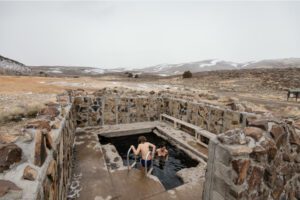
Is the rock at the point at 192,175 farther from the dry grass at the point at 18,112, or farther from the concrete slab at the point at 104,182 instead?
the dry grass at the point at 18,112

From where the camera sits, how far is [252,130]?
277 centimetres

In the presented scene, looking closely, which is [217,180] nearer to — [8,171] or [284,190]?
[284,190]

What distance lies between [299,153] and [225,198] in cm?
176

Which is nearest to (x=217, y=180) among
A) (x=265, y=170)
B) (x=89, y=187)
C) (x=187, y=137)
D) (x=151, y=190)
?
(x=265, y=170)

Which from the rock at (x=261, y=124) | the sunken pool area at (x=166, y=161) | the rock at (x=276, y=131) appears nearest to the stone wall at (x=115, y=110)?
the sunken pool area at (x=166, y=161)

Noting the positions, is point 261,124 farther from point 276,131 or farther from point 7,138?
point 7,138

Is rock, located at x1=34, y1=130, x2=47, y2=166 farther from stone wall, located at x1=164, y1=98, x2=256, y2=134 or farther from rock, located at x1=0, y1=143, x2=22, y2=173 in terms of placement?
stone wall, located at x1=164, y1=98, x2=256, y2=134

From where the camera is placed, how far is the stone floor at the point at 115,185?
3631 mm

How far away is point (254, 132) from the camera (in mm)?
2709

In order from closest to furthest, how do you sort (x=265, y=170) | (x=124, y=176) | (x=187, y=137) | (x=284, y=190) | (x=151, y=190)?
(x=265, y=170)
(x=284, y=190)
(x=151, y=190)
(x=124, y=176)
(x=187, y=137)

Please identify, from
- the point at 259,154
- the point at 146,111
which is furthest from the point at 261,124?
the point at 146,111

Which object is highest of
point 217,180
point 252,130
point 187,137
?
point 252,130

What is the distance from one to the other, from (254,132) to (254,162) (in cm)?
44

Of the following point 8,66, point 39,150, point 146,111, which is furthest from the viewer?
point 8,66
